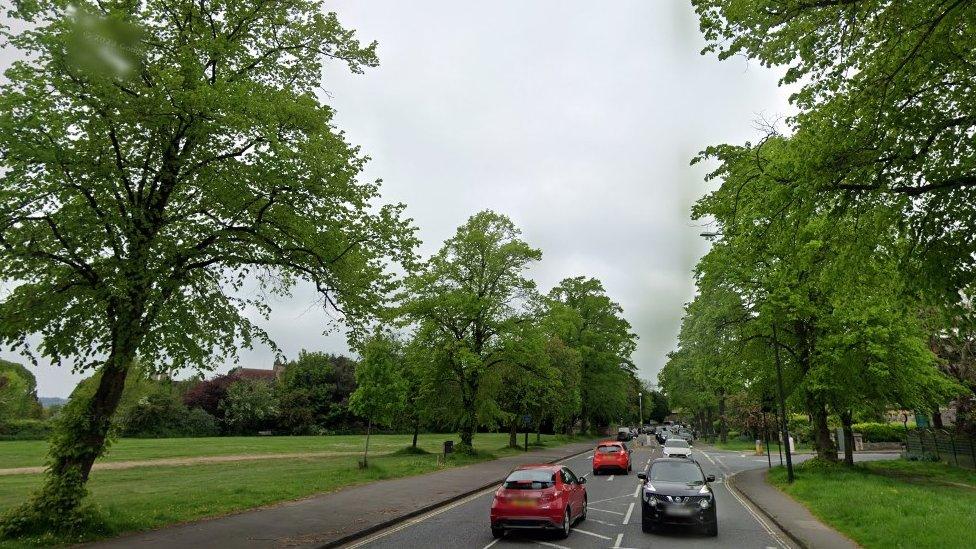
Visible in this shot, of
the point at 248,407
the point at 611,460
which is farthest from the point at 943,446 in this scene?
the point at 248,407

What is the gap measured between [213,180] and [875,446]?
163ft

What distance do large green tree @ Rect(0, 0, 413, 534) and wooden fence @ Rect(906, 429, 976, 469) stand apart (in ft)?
93.9

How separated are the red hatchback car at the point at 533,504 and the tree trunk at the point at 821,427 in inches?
615

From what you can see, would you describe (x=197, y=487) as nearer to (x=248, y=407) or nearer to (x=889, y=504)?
(x=889, y=504)

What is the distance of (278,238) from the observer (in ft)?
42.0

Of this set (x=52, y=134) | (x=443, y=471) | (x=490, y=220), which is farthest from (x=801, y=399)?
(x=52, y=134)

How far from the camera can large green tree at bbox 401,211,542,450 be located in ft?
102

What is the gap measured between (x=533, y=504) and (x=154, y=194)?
10.6 m

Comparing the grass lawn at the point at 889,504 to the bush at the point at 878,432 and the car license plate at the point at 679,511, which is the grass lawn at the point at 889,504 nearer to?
the car license plate at the point at 679,511

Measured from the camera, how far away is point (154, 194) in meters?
12.0

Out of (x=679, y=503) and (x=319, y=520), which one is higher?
(x=679, y=503)

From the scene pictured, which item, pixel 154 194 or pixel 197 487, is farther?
pixel 197 487

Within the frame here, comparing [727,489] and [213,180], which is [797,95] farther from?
[727,489]

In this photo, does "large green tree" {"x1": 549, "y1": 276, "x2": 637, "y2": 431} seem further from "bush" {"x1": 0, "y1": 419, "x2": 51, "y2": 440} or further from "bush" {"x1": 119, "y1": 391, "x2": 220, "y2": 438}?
"bush" {"x1": 0, "y1": 419, "x2": 51, "y2": 440}
